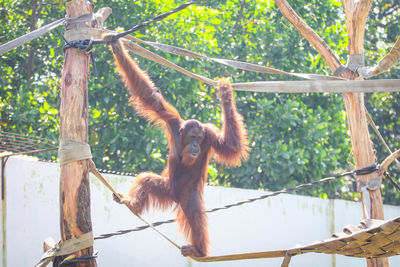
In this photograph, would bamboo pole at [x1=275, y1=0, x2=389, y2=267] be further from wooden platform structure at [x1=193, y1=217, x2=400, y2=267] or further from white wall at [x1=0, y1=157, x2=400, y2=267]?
white wall at [x1=0, y1=157, x2=400, y2=267]

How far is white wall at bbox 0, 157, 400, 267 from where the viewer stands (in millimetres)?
5508

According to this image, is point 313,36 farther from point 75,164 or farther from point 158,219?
point 75,164

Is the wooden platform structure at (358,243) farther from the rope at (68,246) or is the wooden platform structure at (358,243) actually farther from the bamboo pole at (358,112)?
the bamboo pole at (358,112)

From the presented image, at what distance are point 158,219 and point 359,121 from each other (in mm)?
2645

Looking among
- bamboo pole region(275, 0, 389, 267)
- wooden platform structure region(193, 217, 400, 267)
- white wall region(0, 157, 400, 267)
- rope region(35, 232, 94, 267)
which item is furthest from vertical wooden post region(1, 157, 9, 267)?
bamboo pole region(275, 0, 389, 267)

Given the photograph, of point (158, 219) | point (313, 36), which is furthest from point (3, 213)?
point (313, 36)

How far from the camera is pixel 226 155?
504 centimetres

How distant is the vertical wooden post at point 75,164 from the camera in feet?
10.3

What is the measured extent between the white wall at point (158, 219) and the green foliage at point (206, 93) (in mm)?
841

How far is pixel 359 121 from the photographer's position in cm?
496

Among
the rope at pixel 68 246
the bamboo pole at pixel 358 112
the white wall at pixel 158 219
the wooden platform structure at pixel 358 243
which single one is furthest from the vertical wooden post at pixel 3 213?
the bamboo pole at pixel 358 112

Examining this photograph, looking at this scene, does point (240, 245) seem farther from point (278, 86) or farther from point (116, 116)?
point (278, 86)

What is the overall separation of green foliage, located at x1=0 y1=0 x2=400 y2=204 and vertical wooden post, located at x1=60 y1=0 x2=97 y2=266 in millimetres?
4285

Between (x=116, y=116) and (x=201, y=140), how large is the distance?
3.33 metres
